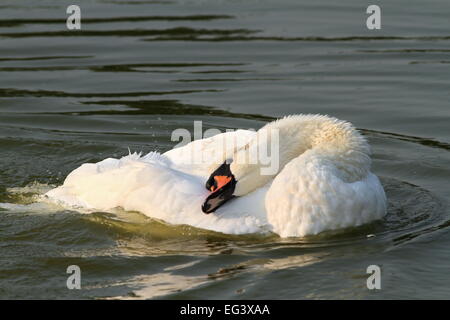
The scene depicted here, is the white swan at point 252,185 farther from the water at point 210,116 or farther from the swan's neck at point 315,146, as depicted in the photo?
the water at point 210,116

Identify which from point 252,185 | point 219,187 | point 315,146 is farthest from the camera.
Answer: point 315,146

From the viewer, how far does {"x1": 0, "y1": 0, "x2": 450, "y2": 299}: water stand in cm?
862

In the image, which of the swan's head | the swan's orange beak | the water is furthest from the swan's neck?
the water

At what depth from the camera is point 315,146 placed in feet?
32.7

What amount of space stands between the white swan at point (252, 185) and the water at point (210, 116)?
177 mm

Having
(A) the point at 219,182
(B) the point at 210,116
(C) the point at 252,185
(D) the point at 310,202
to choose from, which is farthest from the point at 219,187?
(B) the point at 210,116

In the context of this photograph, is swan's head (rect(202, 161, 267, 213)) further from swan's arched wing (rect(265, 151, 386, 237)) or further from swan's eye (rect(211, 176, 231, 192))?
swan's arched wing (rect(265, 151, 386, 237))

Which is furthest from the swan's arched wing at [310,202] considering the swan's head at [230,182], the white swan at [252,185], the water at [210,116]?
the swan's head at [230,182]

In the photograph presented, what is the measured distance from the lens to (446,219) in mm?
9992

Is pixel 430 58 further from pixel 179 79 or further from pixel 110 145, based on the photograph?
pixel 110 145

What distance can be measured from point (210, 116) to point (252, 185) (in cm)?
449

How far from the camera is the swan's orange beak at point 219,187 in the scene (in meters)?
9.09

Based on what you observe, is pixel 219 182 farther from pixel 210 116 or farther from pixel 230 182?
pixel 210 116
